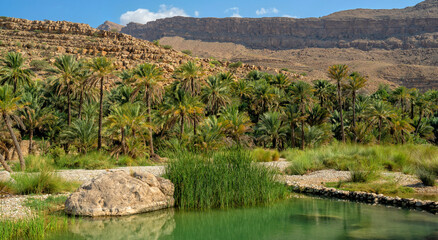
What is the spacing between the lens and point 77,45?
72500 mm

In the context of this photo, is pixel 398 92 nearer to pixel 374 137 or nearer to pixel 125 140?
pixel 374 137

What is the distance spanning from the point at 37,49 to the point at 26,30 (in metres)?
16.7

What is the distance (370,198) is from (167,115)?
22.9 meters

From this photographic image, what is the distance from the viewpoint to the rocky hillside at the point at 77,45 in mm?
64812

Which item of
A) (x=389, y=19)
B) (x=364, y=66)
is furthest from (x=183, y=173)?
(x=389, y=19)

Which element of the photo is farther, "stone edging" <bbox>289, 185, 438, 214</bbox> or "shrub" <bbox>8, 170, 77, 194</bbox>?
"shrub" <bbox>8, 170, 77, 194</bbox>

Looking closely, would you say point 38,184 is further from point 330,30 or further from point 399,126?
point 330,30

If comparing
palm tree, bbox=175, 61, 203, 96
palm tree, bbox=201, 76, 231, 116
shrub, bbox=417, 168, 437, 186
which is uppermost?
palm tree, bbox=175, 61, 203, 96

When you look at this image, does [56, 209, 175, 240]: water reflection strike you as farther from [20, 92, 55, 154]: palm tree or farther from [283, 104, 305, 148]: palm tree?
[283, 104, 305, 148]: palm tree

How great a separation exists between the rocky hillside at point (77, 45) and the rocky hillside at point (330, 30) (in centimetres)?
7900

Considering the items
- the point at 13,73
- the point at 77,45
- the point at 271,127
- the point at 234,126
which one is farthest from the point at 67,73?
the point at 77,45

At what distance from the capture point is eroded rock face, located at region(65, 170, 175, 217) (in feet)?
38.5

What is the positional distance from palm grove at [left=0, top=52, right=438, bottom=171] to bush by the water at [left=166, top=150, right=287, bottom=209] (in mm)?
12133

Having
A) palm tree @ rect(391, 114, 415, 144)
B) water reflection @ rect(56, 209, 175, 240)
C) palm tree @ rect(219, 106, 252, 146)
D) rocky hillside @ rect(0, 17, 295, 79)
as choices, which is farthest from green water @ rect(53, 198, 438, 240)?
rocky hillside @ rect(0, 17, 295, 79)
